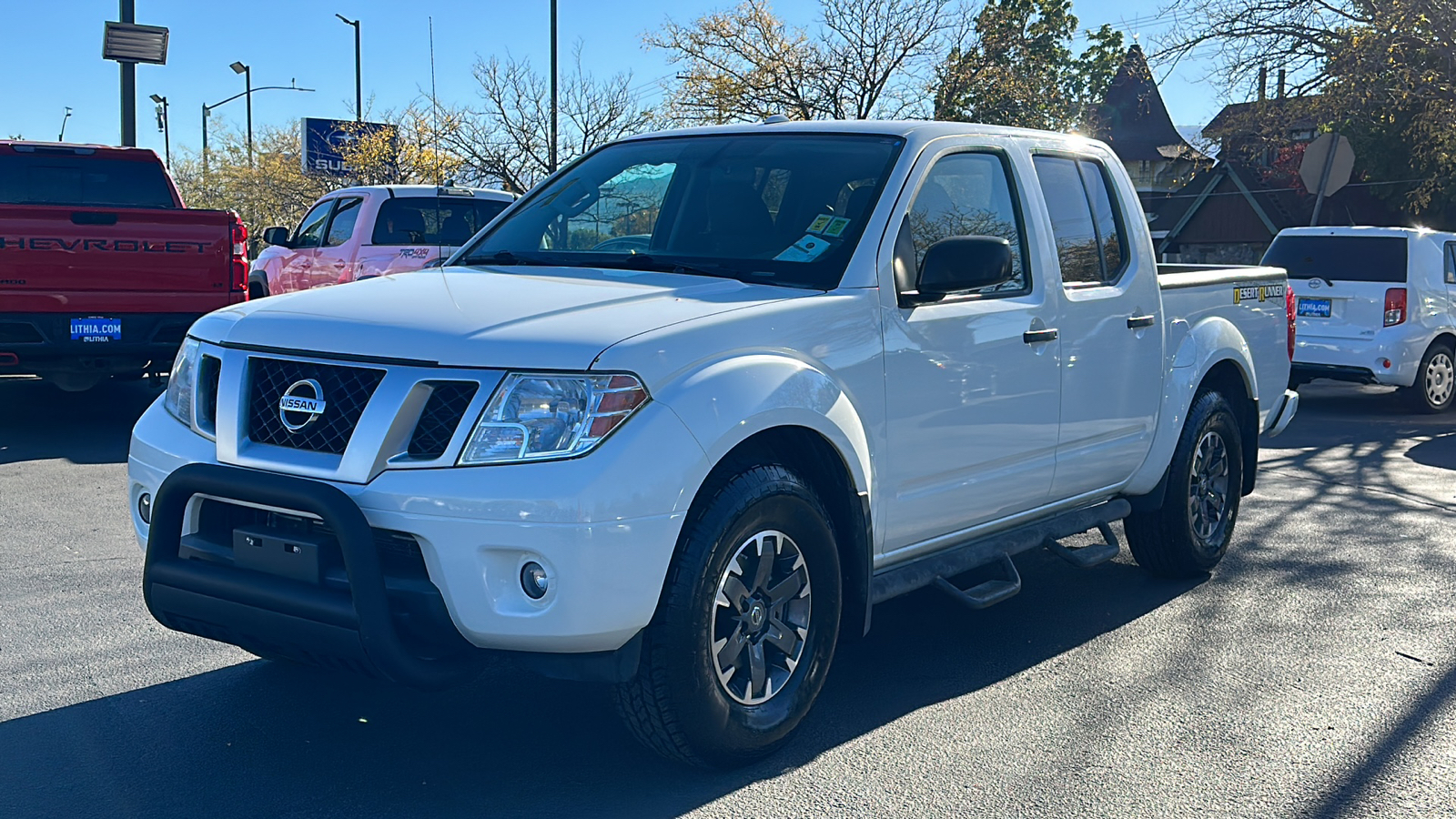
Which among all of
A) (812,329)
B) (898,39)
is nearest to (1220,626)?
(812,329)

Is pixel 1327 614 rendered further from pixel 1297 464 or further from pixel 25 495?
pixel 25 495

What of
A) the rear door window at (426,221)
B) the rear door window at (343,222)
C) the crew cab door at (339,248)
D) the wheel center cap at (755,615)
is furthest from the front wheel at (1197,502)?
the rear door window at (343,222)

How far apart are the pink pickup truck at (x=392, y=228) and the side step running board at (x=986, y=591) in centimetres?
904

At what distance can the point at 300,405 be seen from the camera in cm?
356

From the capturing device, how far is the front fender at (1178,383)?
18.8 ft

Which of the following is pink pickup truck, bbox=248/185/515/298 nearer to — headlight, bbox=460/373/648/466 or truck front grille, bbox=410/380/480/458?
truck front grille, bbox=410/380/480/458

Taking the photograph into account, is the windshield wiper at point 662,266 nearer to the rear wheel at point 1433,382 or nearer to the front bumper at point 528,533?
the front bumper at point 528,533

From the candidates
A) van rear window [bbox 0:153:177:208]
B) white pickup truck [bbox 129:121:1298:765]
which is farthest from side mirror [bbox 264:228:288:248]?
white pickup truck [bbox 129:121:1298:765]

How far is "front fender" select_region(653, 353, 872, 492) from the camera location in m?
3.49

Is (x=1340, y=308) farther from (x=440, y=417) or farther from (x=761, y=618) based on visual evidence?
(x=440, y=417)

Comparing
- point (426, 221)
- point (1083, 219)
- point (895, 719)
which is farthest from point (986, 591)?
point (426, 221)

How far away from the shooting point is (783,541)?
3.86 meters

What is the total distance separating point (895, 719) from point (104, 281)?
24.2 ft

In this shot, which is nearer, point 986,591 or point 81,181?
point 986,591
